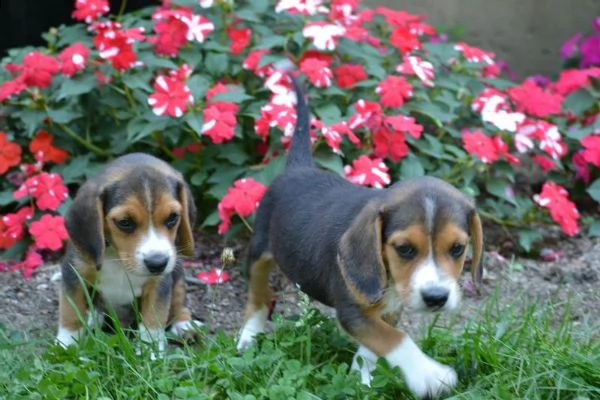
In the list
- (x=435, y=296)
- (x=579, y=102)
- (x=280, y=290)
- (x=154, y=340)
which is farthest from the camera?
(x=579, y=102)

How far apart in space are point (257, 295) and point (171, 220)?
Answer: 2.41 feet

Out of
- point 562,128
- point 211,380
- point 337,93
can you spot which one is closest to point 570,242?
point 562,128

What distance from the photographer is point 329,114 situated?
6.89 metres

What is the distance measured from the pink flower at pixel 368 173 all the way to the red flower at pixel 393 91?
0.42 metres

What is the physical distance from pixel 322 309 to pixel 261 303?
59cm

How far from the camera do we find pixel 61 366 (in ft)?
15.9

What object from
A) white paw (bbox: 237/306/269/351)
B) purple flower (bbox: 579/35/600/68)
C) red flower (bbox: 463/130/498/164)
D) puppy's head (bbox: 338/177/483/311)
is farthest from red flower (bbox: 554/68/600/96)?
puppy's head (bbox: 338/177/483/311)

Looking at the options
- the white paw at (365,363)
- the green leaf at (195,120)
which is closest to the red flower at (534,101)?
the green leaf at (195,120)

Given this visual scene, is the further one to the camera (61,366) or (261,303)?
(261,303)

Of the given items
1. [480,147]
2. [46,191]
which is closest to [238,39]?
[46,191]

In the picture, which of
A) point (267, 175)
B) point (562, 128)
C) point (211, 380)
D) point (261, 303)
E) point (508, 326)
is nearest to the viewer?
point (211, 380)

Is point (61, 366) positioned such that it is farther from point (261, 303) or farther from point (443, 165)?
point (443, 165)

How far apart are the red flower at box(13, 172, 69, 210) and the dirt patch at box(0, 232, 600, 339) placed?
0.38 metres

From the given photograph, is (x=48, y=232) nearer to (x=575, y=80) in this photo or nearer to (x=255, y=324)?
(x=255, y=324)
